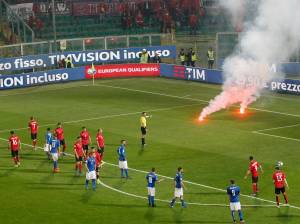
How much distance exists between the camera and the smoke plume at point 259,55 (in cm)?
6309

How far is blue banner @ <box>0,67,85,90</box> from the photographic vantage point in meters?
72.1

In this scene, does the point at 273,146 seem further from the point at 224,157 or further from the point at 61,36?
the point at 61,36

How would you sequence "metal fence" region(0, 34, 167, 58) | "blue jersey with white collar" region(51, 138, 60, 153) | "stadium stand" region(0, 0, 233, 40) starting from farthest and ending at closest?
"stadium stand" region(0, 0, 233, 40) < "metal fence" region(0, 34, 167, 58) < "blue jersey with white collar" region(51, 138, 60, 153)

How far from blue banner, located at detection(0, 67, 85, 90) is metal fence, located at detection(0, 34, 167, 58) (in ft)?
11.6

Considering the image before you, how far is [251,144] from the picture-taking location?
49.4 metres

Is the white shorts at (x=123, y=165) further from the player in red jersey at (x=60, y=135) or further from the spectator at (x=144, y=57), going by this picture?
the spectator at (x=144, y=57)

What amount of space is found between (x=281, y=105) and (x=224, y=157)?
1726cm

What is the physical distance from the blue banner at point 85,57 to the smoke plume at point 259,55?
10388 mm

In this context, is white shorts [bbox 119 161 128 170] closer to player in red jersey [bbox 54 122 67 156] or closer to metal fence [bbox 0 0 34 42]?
player in red jersey [bbox 54 122 67 156]

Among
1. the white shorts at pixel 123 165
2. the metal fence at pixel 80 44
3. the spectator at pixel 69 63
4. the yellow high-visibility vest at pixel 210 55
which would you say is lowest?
the white shorts at pixel 123 165

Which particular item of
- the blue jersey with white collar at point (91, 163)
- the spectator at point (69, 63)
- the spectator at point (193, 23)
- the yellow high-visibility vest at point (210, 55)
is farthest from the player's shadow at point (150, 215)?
the spectator at point (193, 23)

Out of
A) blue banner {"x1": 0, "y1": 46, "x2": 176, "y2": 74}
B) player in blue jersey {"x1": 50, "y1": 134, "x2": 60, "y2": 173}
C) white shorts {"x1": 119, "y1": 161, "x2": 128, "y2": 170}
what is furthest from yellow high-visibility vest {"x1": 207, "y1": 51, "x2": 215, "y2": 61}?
white shorts {"x1": 119, "y1": 161, "x2": 128, "y2": 170}

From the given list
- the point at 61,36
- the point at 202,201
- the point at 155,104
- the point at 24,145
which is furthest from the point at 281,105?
the point at 61,36

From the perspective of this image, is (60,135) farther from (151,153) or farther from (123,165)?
(123,165)
